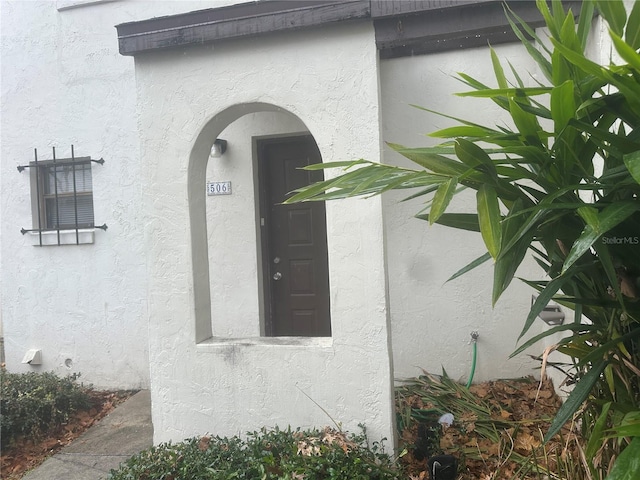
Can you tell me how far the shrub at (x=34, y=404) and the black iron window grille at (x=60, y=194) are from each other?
1.58 meters

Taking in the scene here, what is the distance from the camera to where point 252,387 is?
326 centimetres

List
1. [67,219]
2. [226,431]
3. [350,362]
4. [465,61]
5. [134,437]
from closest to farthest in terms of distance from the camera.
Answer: [350,362]
[226,431]
[134,437]
[465,61]
[67,219]

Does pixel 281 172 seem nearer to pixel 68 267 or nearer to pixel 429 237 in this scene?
pixel 429 237

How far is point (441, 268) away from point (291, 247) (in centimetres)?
159

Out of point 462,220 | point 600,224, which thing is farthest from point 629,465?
point 462,220

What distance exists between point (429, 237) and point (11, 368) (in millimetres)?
4899

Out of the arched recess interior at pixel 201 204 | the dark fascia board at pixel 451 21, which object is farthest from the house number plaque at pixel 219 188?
the dark fascia board at pixel 451 21

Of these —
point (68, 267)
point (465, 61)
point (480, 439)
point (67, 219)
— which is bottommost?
point (480, 439)

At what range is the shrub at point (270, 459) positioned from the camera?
274 cm

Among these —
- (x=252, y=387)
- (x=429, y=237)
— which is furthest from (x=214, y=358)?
(x=429, y=237)

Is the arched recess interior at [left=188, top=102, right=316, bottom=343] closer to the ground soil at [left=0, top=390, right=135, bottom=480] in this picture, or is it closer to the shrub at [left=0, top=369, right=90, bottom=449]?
the ground soil at [left=0, top=390, right=135, bottom=480]

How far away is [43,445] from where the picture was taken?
428 centimetres

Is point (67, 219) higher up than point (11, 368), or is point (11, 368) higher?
point (67, 219)

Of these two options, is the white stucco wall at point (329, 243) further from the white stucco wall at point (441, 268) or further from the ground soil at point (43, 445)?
the white stucco wall at point (441, 268)
